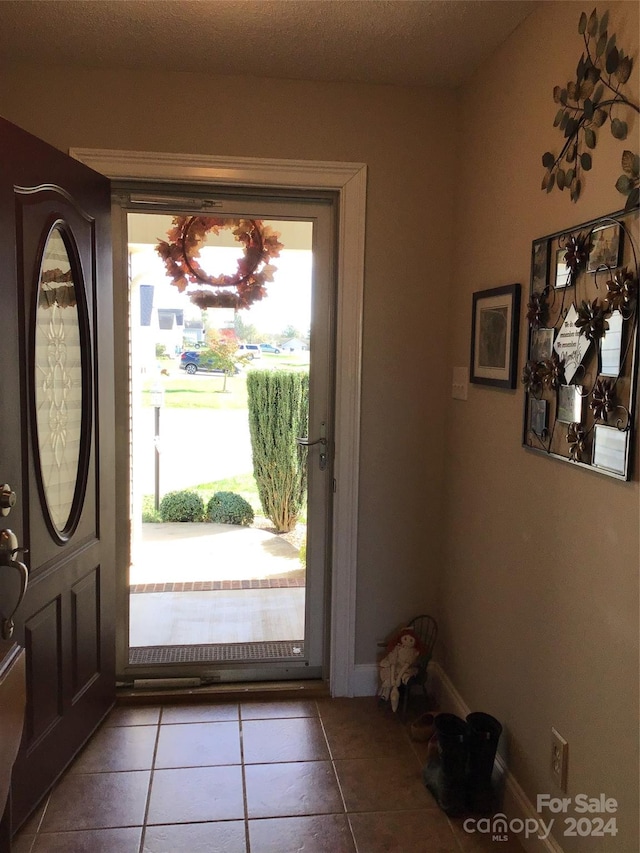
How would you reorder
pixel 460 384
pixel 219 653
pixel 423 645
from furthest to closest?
pixel 219 653
pixel 423 645
pixel 460 384

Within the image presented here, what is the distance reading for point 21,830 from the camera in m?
1.95

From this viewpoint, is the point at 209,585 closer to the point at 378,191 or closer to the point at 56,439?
the point at 56,439

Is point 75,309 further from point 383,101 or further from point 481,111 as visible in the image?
point 481,111

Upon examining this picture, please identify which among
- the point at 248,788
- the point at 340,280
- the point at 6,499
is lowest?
the point at 248,788

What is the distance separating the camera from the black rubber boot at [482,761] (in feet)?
6.66

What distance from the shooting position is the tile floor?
194 cm

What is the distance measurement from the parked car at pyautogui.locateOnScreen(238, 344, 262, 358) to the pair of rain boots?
5.17 feet

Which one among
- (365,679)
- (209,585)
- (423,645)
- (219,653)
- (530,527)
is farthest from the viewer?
(209,585)

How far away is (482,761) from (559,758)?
0.35 meters

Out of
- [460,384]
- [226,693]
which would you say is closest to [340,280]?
[460,384]

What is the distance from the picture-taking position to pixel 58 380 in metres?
2.17

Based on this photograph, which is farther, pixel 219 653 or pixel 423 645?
pixel 219 653

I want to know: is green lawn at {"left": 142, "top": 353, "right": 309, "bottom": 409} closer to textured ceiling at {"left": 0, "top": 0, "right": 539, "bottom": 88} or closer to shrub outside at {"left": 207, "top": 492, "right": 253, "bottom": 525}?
shrub outside at {"left": 207, "top": 492, "right": 253, "bottom": 525}

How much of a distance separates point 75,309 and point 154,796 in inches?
64.1
